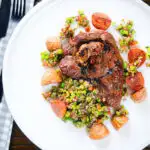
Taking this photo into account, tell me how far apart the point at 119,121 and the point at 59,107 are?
0.28 metres

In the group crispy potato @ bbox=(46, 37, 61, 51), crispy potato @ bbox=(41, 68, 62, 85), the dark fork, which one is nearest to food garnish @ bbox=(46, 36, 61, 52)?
crispy potato @ bbox=(46, 37, 61, 51)

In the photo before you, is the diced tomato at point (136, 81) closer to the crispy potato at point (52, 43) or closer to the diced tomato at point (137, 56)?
the diced tomato at point (137, 56)

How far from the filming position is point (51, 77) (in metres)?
1.82

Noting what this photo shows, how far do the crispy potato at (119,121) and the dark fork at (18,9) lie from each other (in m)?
0.65

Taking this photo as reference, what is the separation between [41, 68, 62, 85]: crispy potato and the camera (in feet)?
5.97

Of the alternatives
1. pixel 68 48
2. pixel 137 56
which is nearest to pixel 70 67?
pixel 68 48

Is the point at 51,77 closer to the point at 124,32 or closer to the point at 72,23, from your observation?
the point at 72,23

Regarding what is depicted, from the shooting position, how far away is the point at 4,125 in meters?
1.93

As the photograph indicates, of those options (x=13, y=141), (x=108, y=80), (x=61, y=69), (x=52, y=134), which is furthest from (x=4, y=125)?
(x=108, y=80)

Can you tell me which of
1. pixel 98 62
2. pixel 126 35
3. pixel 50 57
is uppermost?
pixel 126 35

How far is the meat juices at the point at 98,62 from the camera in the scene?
5.87 feet

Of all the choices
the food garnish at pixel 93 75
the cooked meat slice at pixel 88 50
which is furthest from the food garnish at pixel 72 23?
the cooked meat slice at pixel 88 50

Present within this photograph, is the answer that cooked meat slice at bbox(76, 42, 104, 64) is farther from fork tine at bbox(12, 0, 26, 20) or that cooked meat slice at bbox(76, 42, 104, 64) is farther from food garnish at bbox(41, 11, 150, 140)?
fork tine at bbox(12, 0, 26, 20)

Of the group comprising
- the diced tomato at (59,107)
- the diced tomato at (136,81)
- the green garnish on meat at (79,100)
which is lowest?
the diced tomato at (59,107)
